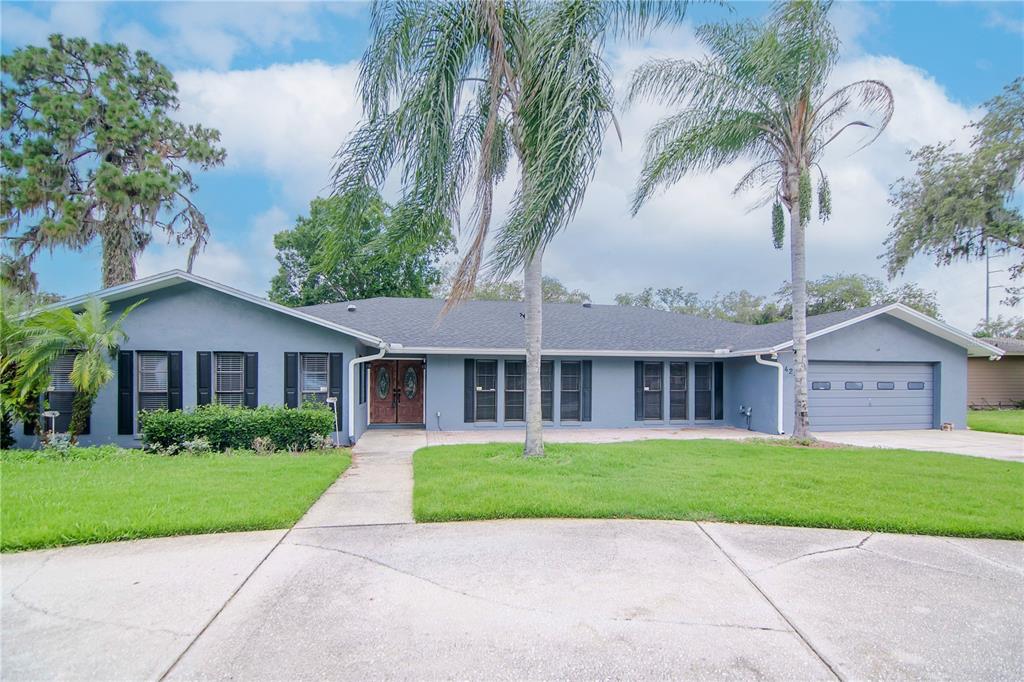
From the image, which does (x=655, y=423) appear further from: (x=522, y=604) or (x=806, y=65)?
(x=522, y=604)

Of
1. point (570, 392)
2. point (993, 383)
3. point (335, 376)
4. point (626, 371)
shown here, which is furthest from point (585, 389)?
point (993, 383)

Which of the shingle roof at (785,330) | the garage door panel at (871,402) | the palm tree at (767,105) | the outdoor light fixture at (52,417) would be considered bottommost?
the garage door panel at (871,402)

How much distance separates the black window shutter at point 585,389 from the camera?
13898 millimetres

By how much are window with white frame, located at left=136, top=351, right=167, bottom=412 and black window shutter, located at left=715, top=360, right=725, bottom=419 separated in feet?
44.9

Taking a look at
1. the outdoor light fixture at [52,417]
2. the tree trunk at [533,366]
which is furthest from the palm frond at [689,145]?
the outdoor light fixture at [52,417]

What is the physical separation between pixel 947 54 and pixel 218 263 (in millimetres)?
23835

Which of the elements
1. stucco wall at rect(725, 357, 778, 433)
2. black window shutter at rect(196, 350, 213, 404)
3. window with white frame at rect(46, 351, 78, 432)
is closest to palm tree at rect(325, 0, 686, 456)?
black window shutter at rect(196, 350, 213, 404)

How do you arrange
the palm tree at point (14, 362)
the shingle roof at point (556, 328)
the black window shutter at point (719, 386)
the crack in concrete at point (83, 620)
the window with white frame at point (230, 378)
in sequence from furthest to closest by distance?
1. the black window shutter at point (719, 386)
2. the shingle roof at point (556, 328)
3. the window with white frame at point (230, 378)
4. the palm tree at point (14, 362)
5. the crack in concrete at point (83, 620)

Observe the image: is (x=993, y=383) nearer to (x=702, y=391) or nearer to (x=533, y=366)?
(x=702, y=391)

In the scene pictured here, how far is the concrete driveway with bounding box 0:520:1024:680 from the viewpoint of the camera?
2.78 meters

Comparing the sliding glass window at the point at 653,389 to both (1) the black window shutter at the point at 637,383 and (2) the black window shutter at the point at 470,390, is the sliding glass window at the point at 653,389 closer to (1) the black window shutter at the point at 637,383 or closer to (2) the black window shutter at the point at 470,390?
(1) the black window shutter at the point at 637,383

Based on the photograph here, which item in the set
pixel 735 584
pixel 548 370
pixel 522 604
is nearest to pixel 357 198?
pixel 522 604

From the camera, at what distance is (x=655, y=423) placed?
14.3 m

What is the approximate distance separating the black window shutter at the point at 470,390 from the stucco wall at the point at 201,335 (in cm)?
336
